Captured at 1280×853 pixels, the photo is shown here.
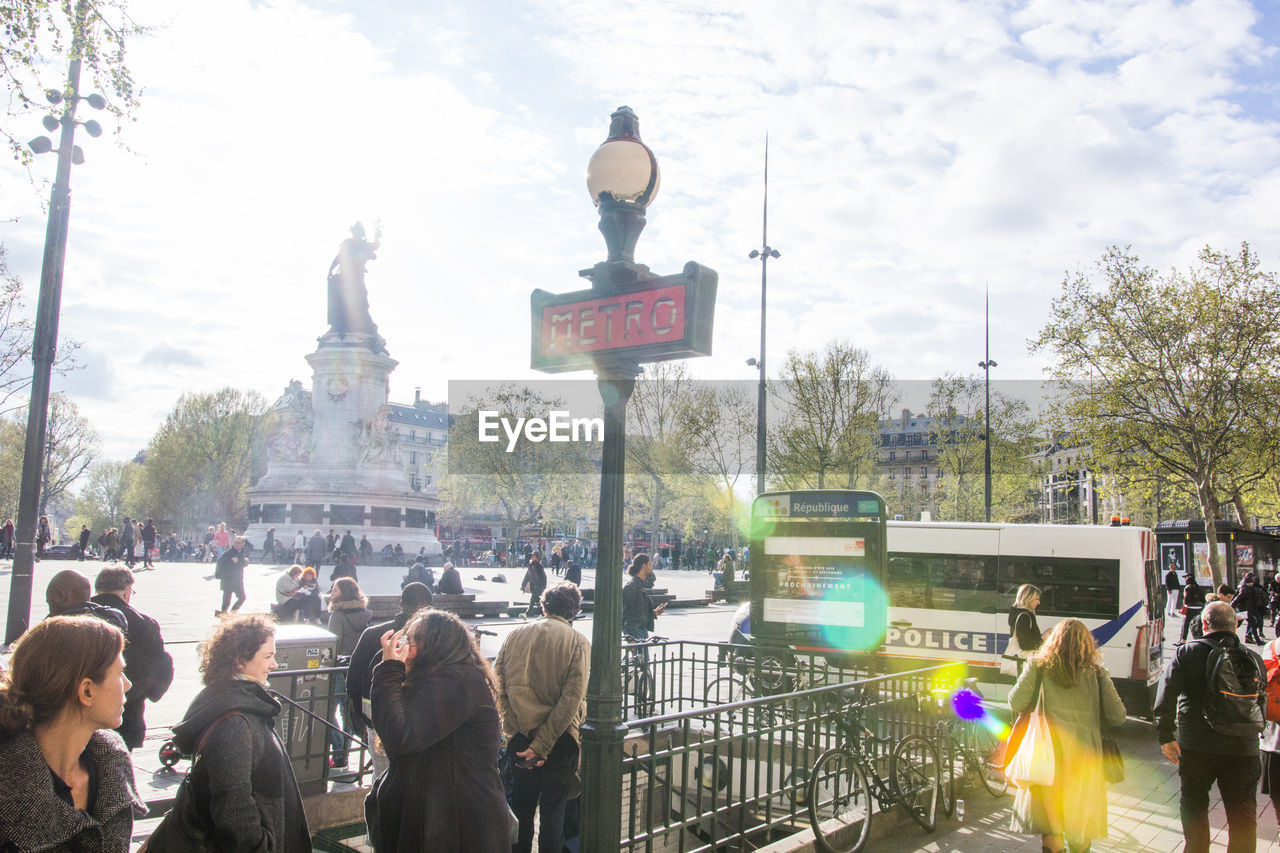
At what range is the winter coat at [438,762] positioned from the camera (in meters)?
3.76

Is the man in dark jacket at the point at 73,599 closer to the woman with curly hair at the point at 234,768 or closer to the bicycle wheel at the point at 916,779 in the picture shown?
the woman with curly hair at the point at 234,768

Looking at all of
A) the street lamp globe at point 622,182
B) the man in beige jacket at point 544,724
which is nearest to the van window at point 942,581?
the man in beige jacket at point 544,724

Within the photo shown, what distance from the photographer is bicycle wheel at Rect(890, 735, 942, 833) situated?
7.00 meters

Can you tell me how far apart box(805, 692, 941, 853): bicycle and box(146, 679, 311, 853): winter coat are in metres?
3.68

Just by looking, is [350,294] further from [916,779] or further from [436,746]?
[436,746]

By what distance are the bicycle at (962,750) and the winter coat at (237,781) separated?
17.8ft

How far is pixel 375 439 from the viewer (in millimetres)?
43562

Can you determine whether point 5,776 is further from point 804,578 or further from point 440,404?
point 440,404

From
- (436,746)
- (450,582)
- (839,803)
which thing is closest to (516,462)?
(450,582)

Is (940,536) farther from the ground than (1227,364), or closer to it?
closer to it

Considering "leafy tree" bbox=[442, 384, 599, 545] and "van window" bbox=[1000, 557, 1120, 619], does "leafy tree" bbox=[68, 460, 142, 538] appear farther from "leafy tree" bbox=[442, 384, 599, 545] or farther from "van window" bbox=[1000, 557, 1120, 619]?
"van window" bbox=[1000, 557, 1120, 619]

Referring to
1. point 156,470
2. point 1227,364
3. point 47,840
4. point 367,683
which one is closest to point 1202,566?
point 1227,364

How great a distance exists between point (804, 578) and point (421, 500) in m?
34.9

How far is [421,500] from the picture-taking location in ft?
152
